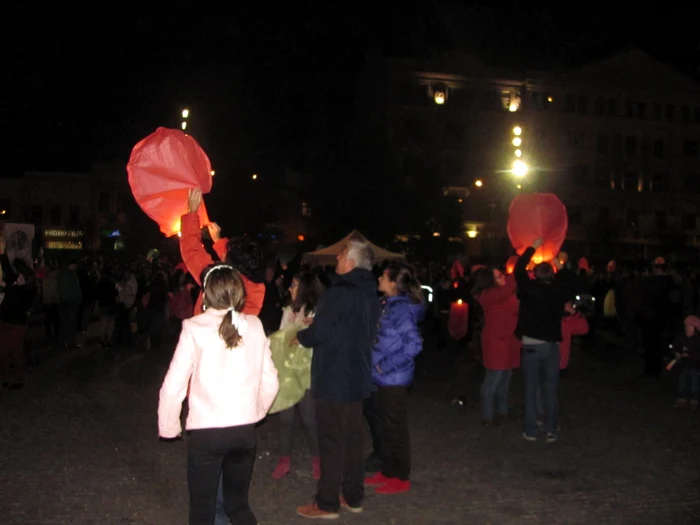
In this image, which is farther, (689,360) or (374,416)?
(689,360)

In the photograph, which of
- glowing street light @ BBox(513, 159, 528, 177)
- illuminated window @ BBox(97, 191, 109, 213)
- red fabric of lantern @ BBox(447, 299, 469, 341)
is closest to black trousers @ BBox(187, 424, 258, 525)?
red fabric of lantern @ BBox(447, 299, 469, 341)

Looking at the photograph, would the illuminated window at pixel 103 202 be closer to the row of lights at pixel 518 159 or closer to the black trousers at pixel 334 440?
the row of lights at pixel 518 159

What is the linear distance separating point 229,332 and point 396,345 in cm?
258

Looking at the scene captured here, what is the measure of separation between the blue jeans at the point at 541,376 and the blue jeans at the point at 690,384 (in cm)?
329

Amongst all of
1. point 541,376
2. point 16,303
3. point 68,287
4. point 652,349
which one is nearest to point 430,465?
point 541,376

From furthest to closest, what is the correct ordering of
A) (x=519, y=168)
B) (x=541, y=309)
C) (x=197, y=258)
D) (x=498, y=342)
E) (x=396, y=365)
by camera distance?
(x=519, y=168), (x=498, y=342), (x=541, y=309), (x=396, y=365), (x=197, y=258)

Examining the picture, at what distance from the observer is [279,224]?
184 feet

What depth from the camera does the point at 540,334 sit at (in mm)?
8359

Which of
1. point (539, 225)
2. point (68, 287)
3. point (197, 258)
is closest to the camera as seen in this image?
point (197, 258)

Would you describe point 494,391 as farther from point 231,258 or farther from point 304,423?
point 231,258

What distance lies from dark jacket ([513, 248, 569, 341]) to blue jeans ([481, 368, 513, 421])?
35.2 inches

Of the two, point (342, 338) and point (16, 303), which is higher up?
point (342, 338)

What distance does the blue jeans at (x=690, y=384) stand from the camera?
10867 mm

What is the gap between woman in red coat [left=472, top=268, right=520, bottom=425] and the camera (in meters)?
9.09
